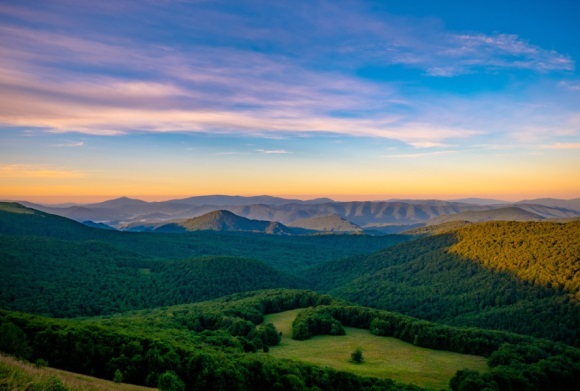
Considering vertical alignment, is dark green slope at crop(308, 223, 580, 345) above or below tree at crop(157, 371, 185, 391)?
below

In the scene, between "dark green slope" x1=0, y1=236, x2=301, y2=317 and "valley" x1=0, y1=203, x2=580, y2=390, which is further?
"dark green slope" x1=0, y1=236, x2=301, y2=317

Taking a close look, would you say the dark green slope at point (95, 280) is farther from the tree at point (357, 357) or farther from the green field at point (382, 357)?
the tree at point (357, 357)

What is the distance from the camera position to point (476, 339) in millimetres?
79812

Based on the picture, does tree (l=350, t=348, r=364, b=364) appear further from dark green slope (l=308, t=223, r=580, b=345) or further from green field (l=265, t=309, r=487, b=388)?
dark green slope (l=308, t=223, r=580, b=345)

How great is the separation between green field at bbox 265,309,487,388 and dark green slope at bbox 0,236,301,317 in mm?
81611

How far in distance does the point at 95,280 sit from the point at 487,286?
149 meters

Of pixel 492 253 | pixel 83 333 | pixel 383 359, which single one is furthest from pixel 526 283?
pixel 83 333

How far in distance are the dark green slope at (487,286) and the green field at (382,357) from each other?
40.1 meters

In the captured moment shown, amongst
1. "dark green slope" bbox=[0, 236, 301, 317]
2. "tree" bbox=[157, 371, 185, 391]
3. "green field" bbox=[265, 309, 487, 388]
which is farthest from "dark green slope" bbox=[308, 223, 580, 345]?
"tree" bbox=[157, 371, 185, 391]

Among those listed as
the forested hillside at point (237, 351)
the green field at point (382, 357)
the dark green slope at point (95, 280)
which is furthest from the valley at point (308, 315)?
the dark green slope at point (95, 280)

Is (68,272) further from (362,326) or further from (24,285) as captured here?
(362,326)

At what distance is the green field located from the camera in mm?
63000

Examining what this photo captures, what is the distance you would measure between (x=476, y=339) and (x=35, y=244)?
18212cm

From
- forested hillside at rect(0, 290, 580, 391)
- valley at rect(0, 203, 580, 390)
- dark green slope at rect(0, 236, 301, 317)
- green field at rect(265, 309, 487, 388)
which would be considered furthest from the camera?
dark green slope at rect(0, 236, 301, 317)
